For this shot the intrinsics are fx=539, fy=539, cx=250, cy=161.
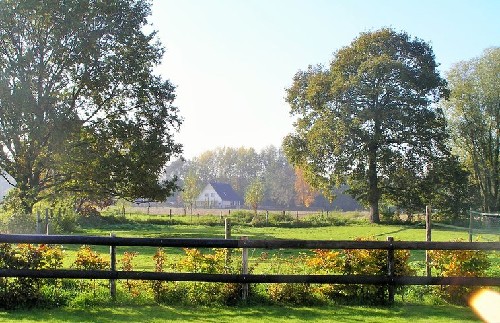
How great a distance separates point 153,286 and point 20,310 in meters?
2.31

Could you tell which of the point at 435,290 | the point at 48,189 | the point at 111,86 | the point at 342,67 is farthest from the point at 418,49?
the point at 435,290

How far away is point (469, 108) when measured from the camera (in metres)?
59.3

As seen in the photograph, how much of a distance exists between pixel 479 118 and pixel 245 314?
186 ft

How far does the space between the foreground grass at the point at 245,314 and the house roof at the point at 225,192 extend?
100.0 metres

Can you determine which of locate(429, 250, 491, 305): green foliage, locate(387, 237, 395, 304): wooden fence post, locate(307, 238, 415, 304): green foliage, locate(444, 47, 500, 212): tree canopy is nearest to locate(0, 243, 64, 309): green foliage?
locate(307, 238, 415, 304): green foliage

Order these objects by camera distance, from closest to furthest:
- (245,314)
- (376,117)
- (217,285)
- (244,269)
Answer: (245,314) → (217,285) → (244,269) → (376,117)

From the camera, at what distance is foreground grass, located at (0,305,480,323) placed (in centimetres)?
879

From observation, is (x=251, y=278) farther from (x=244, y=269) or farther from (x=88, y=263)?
(x=88, y=263)

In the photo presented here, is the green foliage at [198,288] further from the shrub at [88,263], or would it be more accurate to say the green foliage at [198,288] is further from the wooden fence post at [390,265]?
the wooden fence post at [390,265]

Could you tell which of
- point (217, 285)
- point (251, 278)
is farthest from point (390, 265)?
point (217, 285)

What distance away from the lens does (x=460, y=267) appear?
10.5m

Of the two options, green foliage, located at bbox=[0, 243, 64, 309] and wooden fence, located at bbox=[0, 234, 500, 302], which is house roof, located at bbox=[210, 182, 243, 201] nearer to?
green foliage, located at bbox=[0, 243, 64, 309]

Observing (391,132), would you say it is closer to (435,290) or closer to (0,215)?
(0,215)

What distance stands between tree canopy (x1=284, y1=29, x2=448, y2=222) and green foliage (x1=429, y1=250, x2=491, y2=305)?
114 ft
